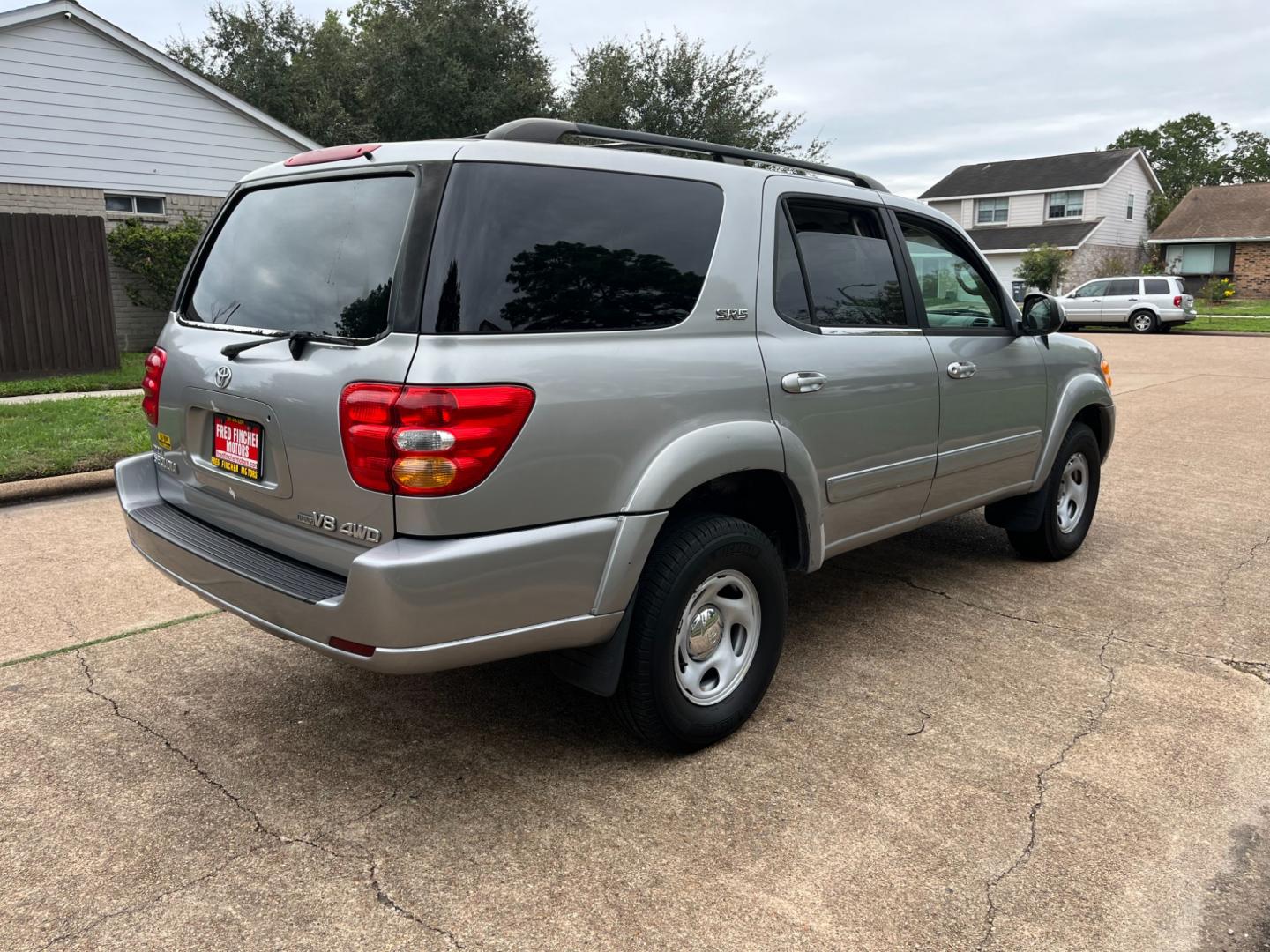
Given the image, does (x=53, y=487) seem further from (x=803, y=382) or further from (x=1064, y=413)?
(x=1064, y=413)

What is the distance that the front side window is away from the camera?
94.9 ft

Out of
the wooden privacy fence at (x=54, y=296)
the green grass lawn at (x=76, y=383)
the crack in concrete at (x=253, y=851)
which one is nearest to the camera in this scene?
the crack in concrete at (x=253, y=851)

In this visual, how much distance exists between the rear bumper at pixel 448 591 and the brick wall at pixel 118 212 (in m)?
11.9

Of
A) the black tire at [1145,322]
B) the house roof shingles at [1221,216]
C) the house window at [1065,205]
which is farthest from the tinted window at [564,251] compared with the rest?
the house roof shingles at [1221,216]

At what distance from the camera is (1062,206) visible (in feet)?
141

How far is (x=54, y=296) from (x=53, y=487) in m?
6.38

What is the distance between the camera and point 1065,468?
521 cm

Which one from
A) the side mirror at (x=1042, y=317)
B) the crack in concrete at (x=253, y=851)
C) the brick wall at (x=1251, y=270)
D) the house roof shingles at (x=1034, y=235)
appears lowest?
the crack in concrete at (x=253, y=851)

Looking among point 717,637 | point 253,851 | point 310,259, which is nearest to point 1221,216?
point 717,637

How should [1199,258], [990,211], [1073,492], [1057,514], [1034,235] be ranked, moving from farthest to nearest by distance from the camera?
[990,211], [1199,258], [1034,235], [1073,492], [1057,514]

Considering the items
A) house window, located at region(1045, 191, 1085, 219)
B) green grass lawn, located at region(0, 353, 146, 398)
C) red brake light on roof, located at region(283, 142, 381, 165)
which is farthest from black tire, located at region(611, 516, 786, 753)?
house window, located at region(1045, 191, 1085, 219)

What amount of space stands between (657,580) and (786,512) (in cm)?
79

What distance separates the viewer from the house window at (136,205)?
14523 millimetres

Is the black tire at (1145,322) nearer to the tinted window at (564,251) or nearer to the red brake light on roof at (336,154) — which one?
the tinted window at (564,251)
